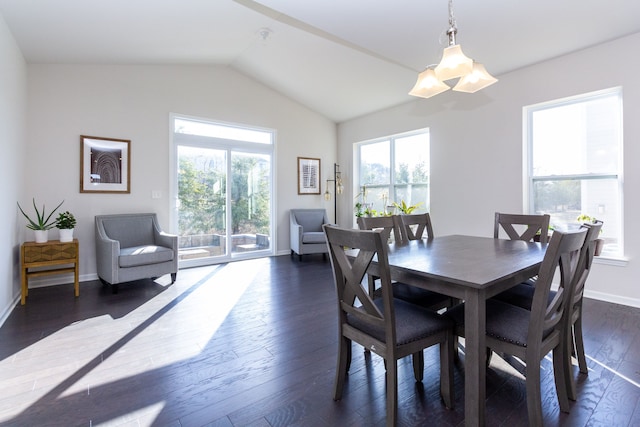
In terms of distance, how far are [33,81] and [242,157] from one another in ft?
8.99

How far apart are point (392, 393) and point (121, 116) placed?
4698mm

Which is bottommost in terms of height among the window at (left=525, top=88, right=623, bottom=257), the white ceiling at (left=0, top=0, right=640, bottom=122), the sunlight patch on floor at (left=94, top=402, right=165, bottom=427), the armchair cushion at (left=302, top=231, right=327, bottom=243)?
the sunlight patch on floor at (left=94, top=402, right=165, bottom=427)

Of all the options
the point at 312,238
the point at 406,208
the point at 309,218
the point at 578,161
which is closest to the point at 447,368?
the point at 578,161

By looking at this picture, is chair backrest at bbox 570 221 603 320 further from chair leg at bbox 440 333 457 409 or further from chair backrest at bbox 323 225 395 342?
chair backrest at bbox 323 225 395 342

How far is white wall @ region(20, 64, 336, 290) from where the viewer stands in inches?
153

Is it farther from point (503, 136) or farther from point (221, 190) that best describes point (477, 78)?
point (221, 190)

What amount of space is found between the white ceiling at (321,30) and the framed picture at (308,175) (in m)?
1.77

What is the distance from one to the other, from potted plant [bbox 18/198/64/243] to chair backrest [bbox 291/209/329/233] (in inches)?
133

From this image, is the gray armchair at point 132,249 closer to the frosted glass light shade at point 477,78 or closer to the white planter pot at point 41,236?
the white planter pot at point 41,236

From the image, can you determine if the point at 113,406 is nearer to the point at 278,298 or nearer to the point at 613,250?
the point at 278,298

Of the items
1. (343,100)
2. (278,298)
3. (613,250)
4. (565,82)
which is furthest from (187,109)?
(613,250)

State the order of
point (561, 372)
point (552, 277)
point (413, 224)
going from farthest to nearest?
point (413, 224)
point (561, 372)
point (552, 277)

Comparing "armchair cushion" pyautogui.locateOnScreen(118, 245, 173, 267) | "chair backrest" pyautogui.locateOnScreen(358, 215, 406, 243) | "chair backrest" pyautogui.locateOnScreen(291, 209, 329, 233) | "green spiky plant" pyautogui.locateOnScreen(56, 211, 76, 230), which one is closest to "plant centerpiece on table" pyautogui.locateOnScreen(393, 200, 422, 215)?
"chair backrest" pyautogui.locateOnScreen(291, 209, 329, 233)

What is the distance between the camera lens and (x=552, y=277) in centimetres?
138
